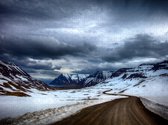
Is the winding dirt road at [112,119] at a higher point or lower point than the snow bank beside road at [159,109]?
higher

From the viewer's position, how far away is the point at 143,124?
17.7 m

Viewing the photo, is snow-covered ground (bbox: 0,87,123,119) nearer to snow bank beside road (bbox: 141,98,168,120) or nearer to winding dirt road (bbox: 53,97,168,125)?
winding dirt road (bbox: 53,97,168,125)

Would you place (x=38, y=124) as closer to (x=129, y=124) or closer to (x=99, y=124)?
(x=99, y=124)

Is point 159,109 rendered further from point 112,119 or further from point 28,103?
point 28,103

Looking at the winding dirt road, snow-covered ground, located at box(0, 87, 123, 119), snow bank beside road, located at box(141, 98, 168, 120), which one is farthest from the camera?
snow-covered ground, located at box(0, 87, 123, 119)

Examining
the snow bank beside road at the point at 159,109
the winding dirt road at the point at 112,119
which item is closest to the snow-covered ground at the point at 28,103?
the winding dirt road at the point at 112,119

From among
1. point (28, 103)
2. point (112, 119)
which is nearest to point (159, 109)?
point (112, 119)

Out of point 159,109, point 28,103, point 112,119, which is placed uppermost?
point 28,103

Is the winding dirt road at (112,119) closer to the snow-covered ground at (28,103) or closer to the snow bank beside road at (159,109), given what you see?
the snow bank beside road at (159,109)

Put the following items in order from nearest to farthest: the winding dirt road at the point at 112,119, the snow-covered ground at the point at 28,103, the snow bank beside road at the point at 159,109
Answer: the winding dirt road at the point at 112,119 < the snow bank beside road at the point at 159,109 < the snow-covered ground at the point at 28,103

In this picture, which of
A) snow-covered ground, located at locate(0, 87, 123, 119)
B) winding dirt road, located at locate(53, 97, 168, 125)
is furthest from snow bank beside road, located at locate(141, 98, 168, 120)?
snow-covered ground, located at locate(0, 87, 123, 119)

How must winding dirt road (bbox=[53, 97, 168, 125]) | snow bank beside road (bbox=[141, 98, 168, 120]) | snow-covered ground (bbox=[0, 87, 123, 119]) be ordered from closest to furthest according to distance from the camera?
winding dirt road (bbox=[53, 97, 168, 125]) → snow bank beside road (bbox=[141, 98, 168, 120]) → snow-covered ground (bbox=[0, 87, 123, 119])

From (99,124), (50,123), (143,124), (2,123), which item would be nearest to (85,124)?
(99,124)

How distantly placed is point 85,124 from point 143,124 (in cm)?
555
